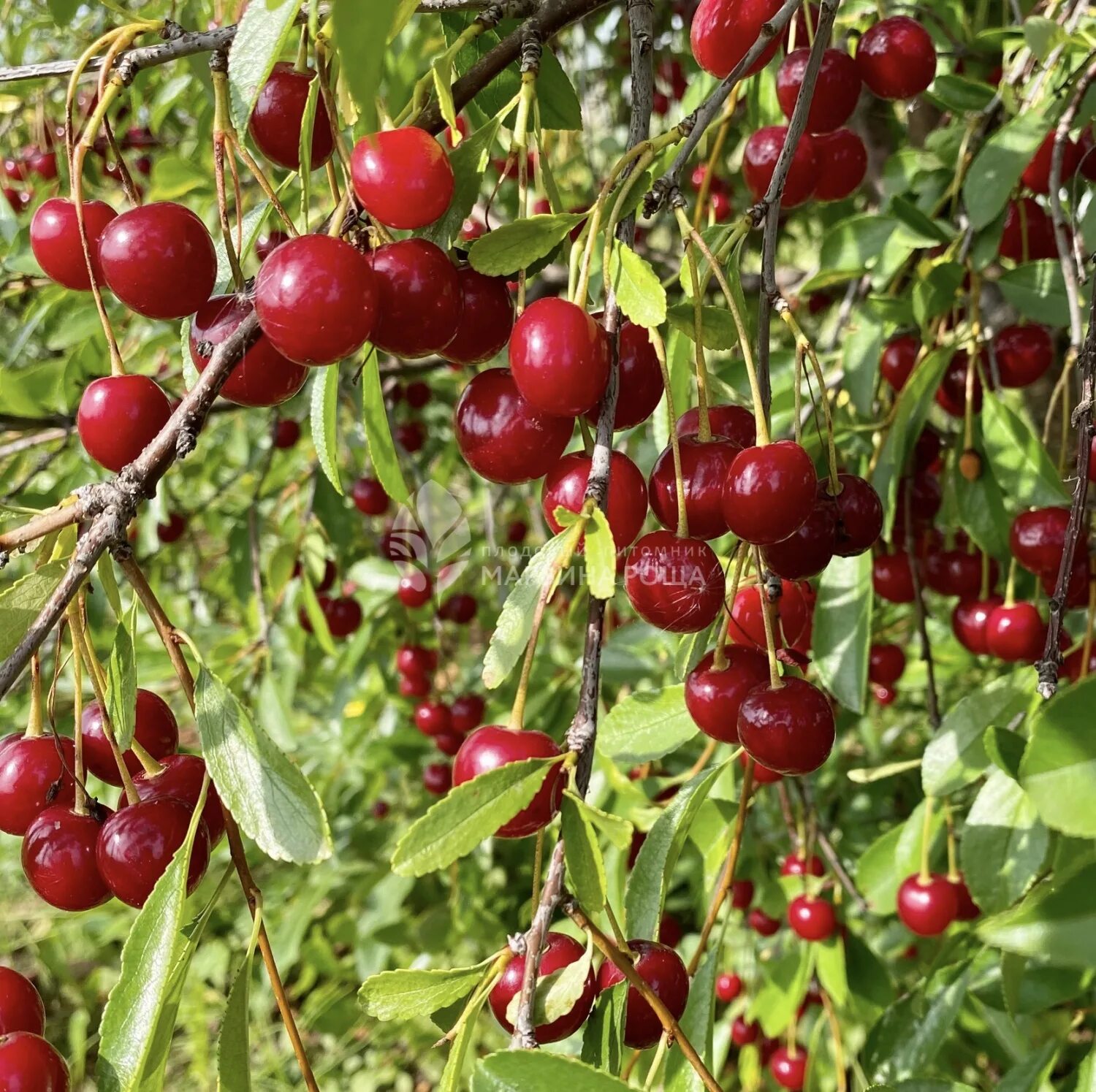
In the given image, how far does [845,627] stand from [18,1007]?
0.95m

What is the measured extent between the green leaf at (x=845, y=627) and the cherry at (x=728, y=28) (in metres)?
0.57

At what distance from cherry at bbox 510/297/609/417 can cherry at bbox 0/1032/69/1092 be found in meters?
0.52

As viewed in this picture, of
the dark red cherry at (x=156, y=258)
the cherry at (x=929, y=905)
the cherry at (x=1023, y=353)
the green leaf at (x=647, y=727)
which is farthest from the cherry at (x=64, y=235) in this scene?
the cherry at (x=929, y=905)

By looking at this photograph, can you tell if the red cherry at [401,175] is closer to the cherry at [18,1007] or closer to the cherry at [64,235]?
the cherry at [64,235]

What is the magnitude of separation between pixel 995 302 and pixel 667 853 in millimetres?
1249

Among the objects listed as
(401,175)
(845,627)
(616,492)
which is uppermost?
(401,175)

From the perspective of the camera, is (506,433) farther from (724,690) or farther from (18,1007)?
(18,1007)

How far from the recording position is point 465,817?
0.56 m

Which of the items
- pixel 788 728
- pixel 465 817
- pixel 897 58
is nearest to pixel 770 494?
pixel 788 728

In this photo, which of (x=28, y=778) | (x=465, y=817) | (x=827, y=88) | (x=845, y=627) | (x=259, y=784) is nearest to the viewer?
(x=465, y=817)

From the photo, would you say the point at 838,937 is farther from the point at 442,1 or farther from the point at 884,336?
the point at 442,1

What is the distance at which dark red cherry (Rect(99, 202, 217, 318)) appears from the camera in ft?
2.37

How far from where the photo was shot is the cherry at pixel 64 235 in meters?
0.86

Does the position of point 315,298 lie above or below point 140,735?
above
